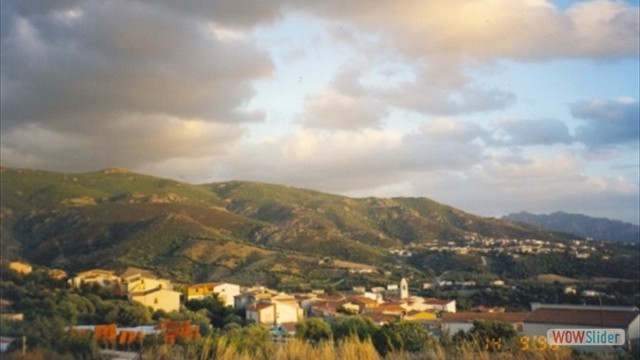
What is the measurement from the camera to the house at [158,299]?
4050cm

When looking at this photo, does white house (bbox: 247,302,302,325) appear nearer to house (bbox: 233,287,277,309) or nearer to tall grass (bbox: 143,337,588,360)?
house (bbox: 233,287,277,309)

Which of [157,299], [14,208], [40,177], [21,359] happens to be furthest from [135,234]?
[21,359]

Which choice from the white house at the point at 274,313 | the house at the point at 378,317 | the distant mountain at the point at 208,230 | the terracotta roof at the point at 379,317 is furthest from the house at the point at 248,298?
the distant mountain at the point at 208,230

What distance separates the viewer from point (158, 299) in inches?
1630

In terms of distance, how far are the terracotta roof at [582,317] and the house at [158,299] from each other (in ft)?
79.3

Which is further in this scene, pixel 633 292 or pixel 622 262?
pixel 622 262

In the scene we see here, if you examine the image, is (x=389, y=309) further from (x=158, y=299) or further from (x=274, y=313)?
(x=158, y=299)

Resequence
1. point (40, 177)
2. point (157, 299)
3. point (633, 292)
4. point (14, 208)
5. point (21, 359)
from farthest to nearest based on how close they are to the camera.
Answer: point (40, 177), point (14, 208), point (633, 292), point (157, 299), point (21, 359)

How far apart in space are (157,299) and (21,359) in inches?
1264

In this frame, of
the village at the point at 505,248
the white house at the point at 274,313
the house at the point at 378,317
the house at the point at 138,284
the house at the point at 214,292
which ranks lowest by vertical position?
the white house at the point at 274,313

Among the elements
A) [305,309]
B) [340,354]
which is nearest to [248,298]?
[305,309]

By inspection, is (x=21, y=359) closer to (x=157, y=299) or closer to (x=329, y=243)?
(x=157, y=299)

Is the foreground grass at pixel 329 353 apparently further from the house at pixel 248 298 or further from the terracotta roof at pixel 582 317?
the house at pixel 248 298

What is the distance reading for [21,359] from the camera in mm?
10242
